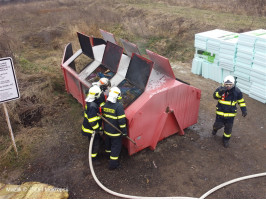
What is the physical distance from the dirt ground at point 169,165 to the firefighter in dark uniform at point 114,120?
34 cm

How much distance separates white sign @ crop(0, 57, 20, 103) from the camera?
4.10 metres

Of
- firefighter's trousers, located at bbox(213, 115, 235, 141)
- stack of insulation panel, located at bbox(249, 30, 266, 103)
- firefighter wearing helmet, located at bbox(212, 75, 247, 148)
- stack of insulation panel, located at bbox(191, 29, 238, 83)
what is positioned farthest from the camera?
stack of insulation panel, located at bbox(191, 29, 238, 83)

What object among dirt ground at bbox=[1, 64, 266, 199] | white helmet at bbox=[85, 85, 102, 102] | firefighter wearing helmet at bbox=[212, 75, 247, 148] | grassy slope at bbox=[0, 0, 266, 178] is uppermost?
white helmet at bbox=[85, 85, 102, 102]

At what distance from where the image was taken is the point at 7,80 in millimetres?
4172

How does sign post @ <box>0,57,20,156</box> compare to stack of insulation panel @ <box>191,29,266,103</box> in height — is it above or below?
above

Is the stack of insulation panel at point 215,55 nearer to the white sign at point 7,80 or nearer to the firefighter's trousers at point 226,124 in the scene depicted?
the firefighter's trousers at point 226,124

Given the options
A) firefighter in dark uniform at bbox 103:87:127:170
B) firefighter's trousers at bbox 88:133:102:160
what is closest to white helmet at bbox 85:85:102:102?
firefighter in dark uniform at bbox 103:87:127:170

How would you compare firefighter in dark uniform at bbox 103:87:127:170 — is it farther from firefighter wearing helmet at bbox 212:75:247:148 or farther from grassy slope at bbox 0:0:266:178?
firefighter wearing helmet at bbox 212:75:247:148

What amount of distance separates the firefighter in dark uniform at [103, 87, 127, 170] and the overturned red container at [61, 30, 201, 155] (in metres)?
0.18

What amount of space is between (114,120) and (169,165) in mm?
1358

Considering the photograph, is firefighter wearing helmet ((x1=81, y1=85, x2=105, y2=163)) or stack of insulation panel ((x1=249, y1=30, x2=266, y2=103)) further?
stack of insulation panel ((x1=249, y1=30, x2=266, y2=103))

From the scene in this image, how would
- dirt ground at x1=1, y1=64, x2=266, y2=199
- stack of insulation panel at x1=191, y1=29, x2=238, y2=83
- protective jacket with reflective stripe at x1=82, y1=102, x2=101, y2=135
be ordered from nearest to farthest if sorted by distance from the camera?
1. dirt ground at x1=1, y1=64, x2=266, y2=199
2. protective jacket with reflective stripe at x1=82, y1=102, x2=101, y2=135
3. stack of insulation panel at x1=191, y1=29, x2=238, y2=83

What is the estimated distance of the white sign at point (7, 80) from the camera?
4098 mm

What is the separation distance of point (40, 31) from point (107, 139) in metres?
13.2
